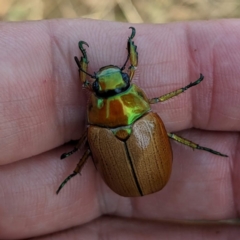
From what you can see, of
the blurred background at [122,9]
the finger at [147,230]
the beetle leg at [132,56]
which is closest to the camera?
the beetle leg at [132,56]

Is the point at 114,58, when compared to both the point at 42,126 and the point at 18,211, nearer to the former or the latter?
the point at 42,126

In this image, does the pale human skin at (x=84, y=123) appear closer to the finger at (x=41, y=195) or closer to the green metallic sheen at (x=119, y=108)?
the finger at (x=41, y=195)

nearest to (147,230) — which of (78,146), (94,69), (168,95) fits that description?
(78,146)

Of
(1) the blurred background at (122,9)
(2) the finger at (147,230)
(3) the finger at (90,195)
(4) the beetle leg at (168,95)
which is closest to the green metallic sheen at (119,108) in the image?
(4) the beetle leg at (168,95)

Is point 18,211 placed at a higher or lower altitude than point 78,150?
lower

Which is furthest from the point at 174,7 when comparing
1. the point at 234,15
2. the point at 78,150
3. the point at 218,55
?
the point at 78,150

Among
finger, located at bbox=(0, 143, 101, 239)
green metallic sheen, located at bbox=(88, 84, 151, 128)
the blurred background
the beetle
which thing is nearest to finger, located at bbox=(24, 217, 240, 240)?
finger, located at bbox=(0, 143, 101, 239)
